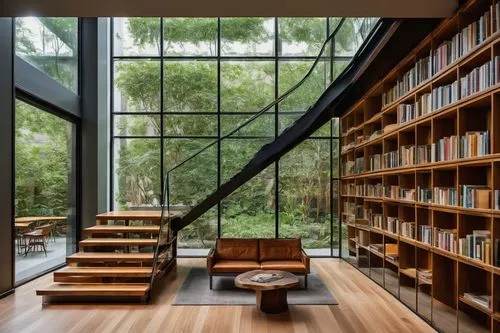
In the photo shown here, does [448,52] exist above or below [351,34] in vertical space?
below

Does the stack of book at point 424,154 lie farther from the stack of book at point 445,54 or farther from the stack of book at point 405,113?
the stack of book at point 445,54

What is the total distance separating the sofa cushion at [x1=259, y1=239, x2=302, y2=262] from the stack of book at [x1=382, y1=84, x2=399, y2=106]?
9.19ft

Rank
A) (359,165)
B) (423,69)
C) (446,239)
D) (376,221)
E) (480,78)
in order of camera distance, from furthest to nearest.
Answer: (359,165) → (376,221) → (423,69) → (446,239) → (480,78)

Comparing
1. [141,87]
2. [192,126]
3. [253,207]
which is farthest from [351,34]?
[141,87]

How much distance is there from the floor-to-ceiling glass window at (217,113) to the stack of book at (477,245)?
16.3ft

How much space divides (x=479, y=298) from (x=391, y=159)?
258 centimetres

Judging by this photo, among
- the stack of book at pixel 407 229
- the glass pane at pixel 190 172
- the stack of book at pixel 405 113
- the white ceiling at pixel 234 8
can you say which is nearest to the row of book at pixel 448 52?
the stack of book at pixel 405 113

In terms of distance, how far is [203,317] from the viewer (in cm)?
493

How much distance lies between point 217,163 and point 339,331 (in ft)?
16.0

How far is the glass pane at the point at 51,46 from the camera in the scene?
666 centimetres

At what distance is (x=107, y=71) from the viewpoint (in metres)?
9.12

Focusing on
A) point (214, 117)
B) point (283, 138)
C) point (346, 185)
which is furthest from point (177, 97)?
point (346, 185)

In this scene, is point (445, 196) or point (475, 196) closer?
point (475, 196)

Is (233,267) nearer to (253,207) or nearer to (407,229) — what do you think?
(407,229)
